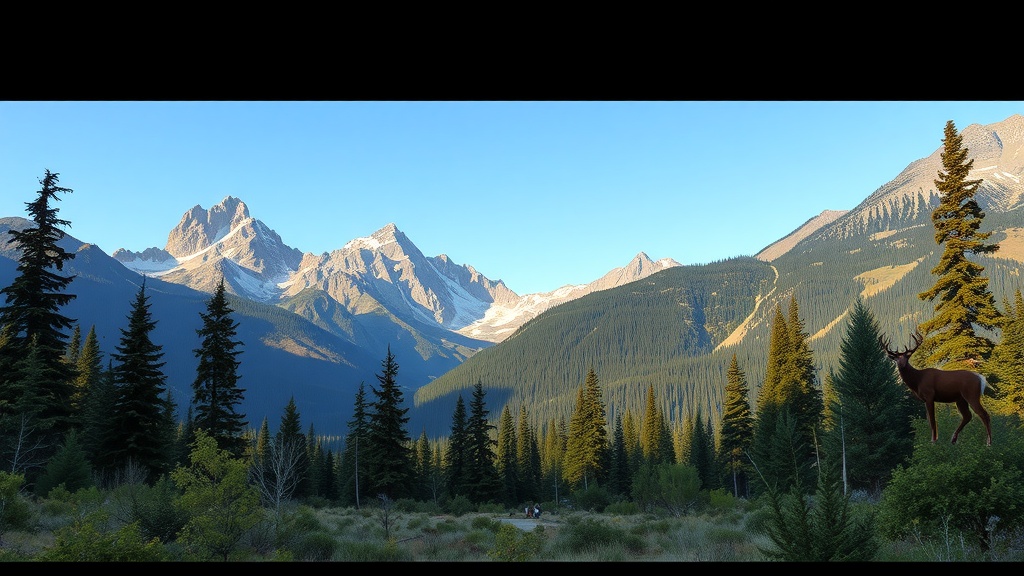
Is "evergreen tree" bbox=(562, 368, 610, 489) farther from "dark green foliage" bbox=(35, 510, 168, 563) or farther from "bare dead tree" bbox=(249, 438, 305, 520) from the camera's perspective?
"dark green foliage" bbox=(35, 510, 168, 563)

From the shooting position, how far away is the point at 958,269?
1481 cm

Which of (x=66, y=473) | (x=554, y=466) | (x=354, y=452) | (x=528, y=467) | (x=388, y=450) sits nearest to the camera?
(x=66, y=473)

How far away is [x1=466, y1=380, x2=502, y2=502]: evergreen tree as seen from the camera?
176ft

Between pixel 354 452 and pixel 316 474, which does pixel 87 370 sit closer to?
pixel 354 452

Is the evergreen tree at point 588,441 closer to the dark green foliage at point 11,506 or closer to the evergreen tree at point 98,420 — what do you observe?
the evergreen tree at point 98,420

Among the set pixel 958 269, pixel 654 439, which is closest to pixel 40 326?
pixel 958 269

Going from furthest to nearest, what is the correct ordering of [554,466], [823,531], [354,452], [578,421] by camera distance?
[554,466] → [578,421] → [354,452] → [823,531]

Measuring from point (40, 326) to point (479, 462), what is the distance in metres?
Result: 36.3

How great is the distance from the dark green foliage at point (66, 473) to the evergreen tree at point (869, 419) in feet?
111
